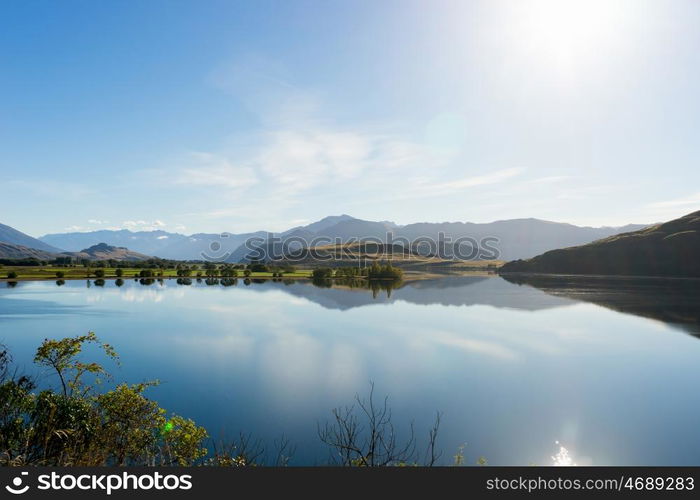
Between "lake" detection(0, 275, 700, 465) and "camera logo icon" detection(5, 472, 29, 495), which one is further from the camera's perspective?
"lake" detection(0, 275, 700, 465)

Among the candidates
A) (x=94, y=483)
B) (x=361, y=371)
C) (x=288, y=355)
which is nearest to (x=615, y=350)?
(x=361, y=371)

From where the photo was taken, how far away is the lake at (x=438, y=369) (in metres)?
27.4

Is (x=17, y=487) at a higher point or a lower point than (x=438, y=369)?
higher

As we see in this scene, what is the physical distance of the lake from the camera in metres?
27.4

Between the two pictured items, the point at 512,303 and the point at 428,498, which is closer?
the point at 428,498

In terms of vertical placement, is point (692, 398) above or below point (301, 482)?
below

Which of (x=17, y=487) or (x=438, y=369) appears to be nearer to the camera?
(x=17, y=487)

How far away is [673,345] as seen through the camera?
56.6 metres

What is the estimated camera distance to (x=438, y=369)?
43.7 metres

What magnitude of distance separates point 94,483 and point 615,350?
63201mm

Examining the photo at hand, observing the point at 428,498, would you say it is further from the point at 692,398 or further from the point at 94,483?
the point at 692,398

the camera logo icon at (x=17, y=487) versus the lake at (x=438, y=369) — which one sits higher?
the camera logo icon at (x=17, y=487)

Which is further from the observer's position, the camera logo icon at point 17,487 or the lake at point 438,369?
the lake at point 438,369

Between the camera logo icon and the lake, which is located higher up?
the camera logo icon
